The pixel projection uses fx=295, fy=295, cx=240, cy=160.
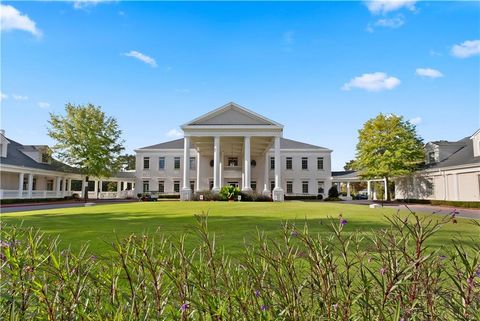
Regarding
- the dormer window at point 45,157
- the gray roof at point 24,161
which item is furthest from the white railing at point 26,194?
the dormer window at point 45,157

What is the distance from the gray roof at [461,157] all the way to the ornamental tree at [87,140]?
3947 cm

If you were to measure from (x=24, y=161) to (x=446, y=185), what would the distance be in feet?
153

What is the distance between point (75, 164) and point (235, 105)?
22.7 meters

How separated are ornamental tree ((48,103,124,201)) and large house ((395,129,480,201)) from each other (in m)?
38.2

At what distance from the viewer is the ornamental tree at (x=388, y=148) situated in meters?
34.3

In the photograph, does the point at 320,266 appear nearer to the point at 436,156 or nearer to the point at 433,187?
the point at 433,187

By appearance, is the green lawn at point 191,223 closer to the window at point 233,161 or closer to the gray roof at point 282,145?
the window at point 233,161

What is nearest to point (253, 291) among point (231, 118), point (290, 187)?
point (231, 118)

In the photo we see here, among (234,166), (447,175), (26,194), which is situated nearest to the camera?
(447,175)

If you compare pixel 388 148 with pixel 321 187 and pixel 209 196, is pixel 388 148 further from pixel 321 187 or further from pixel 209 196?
pixel 209 196

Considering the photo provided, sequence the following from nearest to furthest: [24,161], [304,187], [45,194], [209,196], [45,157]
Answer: [209,196] < [24,161] < [45,194] < [45,157] < [304,187]

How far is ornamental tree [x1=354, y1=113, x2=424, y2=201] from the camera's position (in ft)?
113

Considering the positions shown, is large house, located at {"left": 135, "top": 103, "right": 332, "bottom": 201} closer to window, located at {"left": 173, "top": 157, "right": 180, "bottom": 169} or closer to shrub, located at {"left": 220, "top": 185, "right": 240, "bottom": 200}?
window, located at {"left": 173, "top": 157, "right": 180, "bottom": 169}

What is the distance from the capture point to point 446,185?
3005 centimetres
